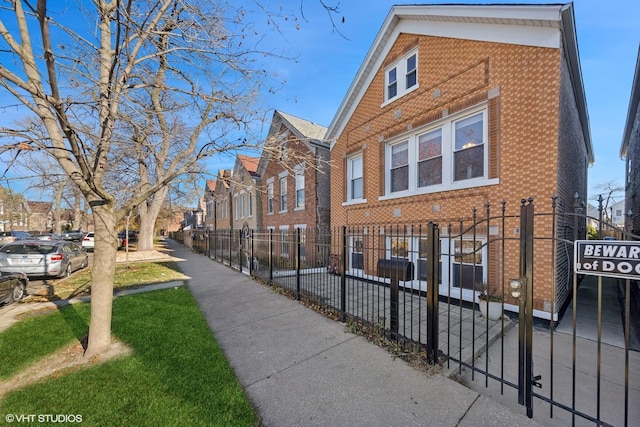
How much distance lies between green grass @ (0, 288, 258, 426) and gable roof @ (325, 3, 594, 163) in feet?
27.3

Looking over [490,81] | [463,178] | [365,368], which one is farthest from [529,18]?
[365,368]

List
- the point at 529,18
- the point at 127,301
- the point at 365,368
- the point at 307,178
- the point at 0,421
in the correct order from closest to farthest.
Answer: the point at 0,421, the point at 365,368, the point at 529,18, the point at 127,301, the point at 307,178

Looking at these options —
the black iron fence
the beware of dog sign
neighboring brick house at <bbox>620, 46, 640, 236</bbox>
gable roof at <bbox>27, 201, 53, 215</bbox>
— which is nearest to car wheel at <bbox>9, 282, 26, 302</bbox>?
the black iron fence

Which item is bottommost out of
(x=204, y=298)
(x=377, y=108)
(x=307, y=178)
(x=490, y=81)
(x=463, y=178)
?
(x=204, y=298)

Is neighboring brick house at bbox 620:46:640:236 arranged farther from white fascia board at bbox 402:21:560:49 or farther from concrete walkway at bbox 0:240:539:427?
concrete walkway at bbox 0:240:539:427

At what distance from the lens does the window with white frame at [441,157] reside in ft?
22.2

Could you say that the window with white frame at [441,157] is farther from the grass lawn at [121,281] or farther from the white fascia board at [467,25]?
the grass lawn at [121,281]

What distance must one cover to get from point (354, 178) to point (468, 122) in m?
4.40

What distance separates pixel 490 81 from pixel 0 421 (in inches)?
379

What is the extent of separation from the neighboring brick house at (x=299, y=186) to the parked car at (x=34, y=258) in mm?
8294

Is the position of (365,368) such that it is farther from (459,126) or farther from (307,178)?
(307,178)

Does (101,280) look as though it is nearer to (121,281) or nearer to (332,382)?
(332,382)

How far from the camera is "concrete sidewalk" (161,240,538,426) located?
9.21 ft

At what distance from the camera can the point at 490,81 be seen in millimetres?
6391
